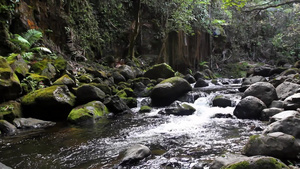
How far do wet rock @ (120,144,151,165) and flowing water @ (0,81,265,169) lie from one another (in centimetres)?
10

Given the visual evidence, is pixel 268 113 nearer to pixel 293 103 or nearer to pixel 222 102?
pixel 293 103

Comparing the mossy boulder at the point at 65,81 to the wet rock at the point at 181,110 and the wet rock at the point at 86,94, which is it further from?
the wet rock at the point at 181,110

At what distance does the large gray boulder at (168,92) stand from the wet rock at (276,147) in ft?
21.0

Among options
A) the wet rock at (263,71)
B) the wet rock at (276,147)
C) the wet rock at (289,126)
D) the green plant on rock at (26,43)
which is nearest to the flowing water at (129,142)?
the wet rock at (276,147)

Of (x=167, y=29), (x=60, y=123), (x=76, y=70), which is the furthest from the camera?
(x=167, y=29)

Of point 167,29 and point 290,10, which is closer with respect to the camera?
point 167,29

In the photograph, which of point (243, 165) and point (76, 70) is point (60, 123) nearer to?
point (76, 70)

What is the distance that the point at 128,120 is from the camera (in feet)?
25.1

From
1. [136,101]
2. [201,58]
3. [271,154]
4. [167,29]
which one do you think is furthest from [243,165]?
[201,58]

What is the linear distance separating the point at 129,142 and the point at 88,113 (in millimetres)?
2930

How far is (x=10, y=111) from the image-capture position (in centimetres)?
666

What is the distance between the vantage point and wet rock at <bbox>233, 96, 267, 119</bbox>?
22.9 ft

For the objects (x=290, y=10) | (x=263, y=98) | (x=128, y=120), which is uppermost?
(x=290, y=10)

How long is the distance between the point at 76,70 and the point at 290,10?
2756 cm
